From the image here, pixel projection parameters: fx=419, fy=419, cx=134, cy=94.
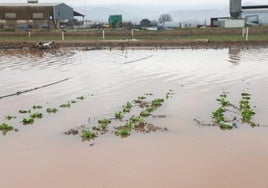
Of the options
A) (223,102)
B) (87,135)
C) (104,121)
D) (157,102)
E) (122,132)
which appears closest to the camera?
(87,135)

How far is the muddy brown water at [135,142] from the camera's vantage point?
23.2 feet

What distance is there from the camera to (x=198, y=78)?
17.7 meters

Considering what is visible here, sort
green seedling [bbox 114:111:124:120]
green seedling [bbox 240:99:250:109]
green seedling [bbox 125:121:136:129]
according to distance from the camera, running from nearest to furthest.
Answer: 1. green seedling [bbox 125:121:136:129]
2. green seedling [bbox 114:111:124:120]
3. green seedling [bbox 240:99:250:109]

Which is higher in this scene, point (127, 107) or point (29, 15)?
point (29, 15)

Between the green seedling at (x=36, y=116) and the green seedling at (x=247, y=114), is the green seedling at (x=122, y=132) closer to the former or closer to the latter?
the green seedling at (x=36, y=116)

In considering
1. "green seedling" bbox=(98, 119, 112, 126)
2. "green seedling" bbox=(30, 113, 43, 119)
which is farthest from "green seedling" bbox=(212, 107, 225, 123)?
"green seedling" bbox=(30, 113, 43, 119)

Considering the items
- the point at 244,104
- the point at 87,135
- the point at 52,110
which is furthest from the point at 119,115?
the point at 244,104

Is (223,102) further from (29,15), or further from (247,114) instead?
(29,15)

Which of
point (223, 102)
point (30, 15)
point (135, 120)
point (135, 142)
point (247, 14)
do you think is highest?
point (30, 15)

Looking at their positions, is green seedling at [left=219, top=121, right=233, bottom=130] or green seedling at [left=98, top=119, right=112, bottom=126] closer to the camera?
green seedling at [left=219, top=121, right=233, bottom=130]

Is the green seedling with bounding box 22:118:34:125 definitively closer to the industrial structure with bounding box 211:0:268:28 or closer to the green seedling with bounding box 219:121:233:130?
the green seedling with bounding box 219:121:233:130

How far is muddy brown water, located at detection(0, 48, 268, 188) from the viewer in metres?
7.07

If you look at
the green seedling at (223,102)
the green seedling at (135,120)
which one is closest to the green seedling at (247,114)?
the green seedling at (223,102)

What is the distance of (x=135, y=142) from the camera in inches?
352
